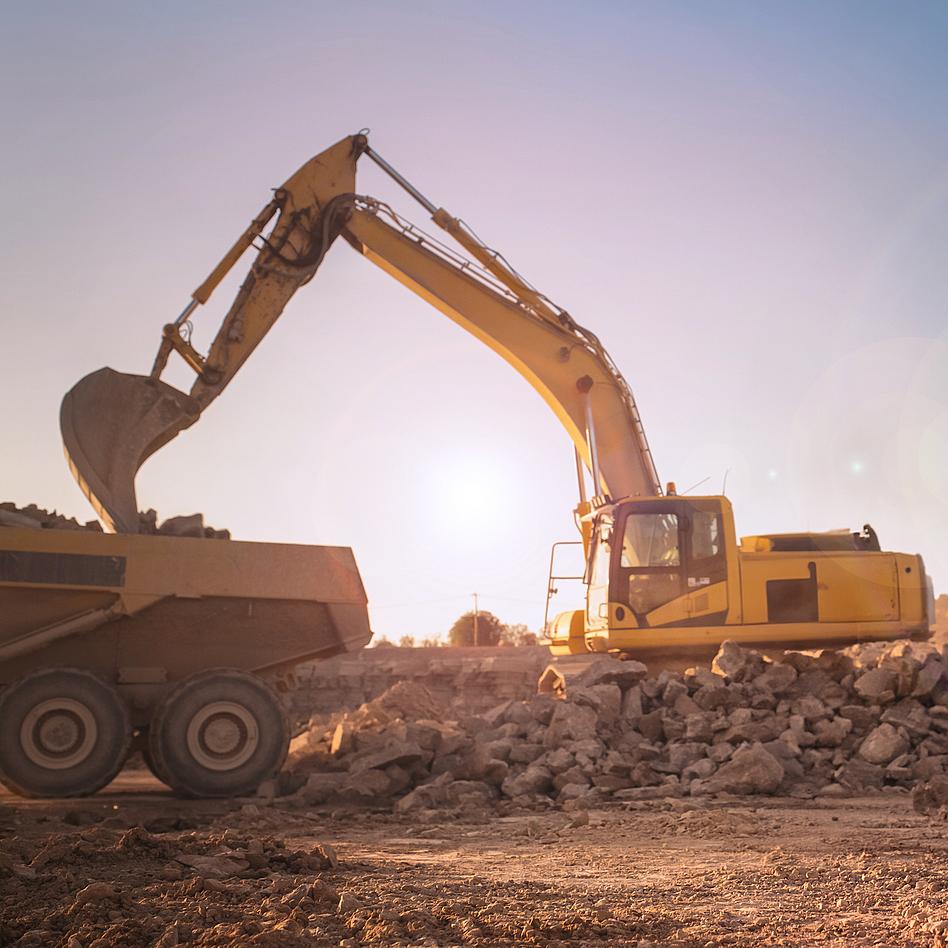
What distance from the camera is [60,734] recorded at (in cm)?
891

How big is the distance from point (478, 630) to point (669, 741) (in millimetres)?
24667

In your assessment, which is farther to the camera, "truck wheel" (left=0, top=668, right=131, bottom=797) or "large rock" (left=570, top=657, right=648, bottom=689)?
"large rock" (left=570, top=657, right=648, bottom=689)

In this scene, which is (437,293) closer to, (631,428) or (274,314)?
(274,314)

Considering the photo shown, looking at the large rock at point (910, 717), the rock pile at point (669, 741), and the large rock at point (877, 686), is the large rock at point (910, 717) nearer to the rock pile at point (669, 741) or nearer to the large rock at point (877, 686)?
the rock pile at point (669, 741)

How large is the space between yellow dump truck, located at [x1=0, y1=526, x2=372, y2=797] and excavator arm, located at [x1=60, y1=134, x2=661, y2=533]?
1.53 metres

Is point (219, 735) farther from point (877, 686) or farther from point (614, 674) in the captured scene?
point (877, 686)

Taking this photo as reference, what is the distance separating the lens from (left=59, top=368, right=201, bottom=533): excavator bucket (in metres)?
10.0

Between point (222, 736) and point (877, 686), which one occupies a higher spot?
point (877, 686)

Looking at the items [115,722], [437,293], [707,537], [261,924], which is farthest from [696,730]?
[261,924]

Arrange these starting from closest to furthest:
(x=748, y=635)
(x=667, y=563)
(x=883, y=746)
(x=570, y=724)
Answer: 1. (x=883, y=746)
2. (x=570, y=724)
3. (x=667, y=563)
4. (x=748, y=635)

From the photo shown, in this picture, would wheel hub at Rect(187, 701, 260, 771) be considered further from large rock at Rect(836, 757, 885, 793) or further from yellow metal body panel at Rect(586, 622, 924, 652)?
large rock at Rect(836, 757, 885, 793)

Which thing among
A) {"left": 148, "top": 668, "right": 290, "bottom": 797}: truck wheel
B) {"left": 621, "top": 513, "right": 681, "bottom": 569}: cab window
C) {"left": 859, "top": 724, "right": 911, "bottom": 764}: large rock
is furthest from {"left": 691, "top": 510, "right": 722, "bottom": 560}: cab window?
{"left": 148, "top": 668, "right": 290, "bottom": 797}: truck wheel

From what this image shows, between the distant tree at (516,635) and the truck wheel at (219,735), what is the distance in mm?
28104

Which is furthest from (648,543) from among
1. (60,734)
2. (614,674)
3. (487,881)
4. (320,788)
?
(487,881)
